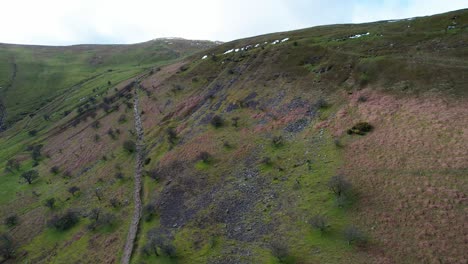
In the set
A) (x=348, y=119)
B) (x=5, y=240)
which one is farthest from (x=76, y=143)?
(x=348, y=119)

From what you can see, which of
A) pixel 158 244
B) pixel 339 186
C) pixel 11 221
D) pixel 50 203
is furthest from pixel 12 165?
pixel 339 186

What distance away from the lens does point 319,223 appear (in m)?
36.5

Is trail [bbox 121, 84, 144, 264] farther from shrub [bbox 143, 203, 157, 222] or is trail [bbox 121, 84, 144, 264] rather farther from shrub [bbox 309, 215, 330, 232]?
shrub [bbox 309, 215, 330, 232]

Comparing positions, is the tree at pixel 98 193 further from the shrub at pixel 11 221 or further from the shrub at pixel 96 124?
the shrub at pixel 96 124

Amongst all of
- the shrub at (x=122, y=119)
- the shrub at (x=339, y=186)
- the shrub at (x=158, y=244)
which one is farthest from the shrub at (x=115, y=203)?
the shrub at (x=122, y=119)

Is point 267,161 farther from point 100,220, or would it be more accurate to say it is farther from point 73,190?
point 73,190

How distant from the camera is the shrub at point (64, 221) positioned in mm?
59375

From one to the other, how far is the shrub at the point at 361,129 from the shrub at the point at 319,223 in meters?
18.9

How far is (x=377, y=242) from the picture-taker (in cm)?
3256

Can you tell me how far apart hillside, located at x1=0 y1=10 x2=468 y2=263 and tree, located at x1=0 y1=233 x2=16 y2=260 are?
0.38 metres

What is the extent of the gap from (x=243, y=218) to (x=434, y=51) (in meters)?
54.7

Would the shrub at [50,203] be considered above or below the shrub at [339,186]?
below

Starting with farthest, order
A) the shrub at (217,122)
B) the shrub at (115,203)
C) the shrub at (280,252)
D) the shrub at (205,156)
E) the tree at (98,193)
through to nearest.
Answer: the shrub at (217,122) → the tree at (98,193) → the shrub at (205,156) → the shrub at (115,203) → the shrub at (280,252)

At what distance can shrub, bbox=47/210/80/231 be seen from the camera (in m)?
59.4
